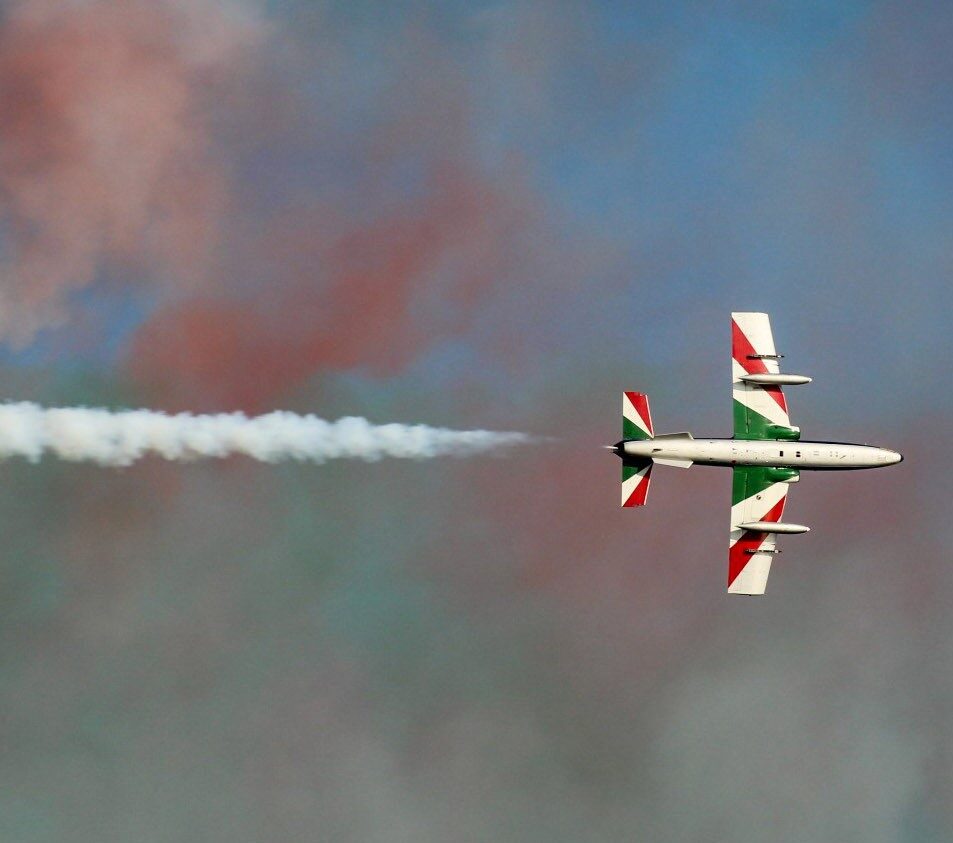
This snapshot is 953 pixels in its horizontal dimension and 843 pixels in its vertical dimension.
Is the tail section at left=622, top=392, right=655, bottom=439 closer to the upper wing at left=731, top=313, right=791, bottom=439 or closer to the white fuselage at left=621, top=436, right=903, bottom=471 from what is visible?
the white fuselage at left=621, top=436, right=903, bottom=471

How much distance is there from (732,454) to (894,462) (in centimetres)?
1065

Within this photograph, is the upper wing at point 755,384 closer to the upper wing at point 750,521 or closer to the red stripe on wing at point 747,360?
the red stripe on wing at point 747,360

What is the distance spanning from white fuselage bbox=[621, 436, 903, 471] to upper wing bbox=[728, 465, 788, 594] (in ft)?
3.73

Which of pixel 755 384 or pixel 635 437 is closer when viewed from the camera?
pixel 635 437

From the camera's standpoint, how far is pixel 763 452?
11631cm

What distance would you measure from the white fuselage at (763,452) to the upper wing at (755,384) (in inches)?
47.3

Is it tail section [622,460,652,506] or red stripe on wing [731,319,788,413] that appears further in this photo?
red stripe on wing [731,319,788,413]

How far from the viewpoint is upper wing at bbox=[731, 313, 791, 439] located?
118m

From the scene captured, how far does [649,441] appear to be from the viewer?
374 feet

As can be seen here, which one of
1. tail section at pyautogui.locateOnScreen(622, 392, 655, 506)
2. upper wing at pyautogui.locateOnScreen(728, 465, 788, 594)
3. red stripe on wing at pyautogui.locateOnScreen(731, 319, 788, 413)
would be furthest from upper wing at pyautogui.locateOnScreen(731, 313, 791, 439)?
tail section at pyautogui.locateOnScreen(622, 392, 655, 506)

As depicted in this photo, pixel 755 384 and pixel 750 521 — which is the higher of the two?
pixel 755 384

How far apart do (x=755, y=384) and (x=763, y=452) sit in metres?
4.51

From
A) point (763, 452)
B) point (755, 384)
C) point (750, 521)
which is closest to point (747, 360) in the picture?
point (755, 384)

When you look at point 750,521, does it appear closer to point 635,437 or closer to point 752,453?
point 752,453
